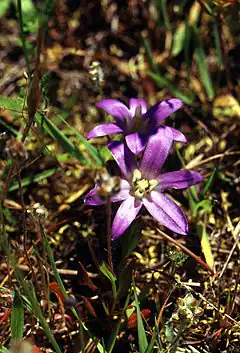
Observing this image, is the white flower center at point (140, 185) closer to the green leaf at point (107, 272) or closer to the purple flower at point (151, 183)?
the purple flower at point (151, 183)

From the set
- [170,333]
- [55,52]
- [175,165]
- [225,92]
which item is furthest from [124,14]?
[170,333]

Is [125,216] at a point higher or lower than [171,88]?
lower

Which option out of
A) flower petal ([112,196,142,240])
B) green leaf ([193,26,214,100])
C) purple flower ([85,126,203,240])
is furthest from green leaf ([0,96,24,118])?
green leaf ([193,26,214,100])

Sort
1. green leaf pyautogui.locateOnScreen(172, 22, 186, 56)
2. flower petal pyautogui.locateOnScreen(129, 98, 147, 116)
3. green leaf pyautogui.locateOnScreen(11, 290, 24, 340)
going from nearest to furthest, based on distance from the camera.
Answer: green leaf pyautogui.locateOnScreen(11, 290, 24, 340) < flower petal pyautogui.locateOnScreen(129, 98, 147, 116) < green leaf pyautogui.locateOnScreen(172, 22, 186, 56)

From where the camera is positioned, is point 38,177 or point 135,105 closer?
point 135,105

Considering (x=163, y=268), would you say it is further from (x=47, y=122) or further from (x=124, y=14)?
(x=124, y=14)

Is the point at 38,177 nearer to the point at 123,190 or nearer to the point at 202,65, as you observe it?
the point at 123,190

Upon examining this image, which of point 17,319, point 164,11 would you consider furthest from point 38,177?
point 164,11

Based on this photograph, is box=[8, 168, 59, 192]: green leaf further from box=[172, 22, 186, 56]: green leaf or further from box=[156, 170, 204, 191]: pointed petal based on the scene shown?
box=[172, 22, 186, 56]: green leaf
